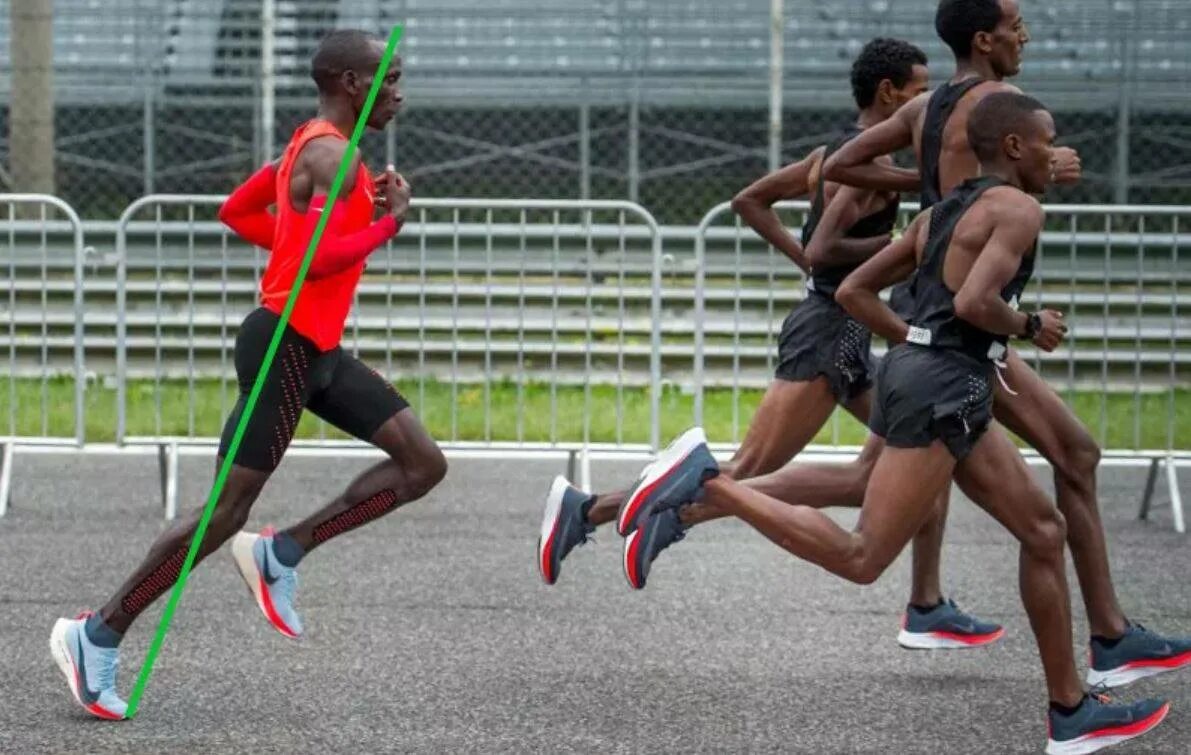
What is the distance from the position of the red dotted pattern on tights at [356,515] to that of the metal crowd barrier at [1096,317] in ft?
12.2

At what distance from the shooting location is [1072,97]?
16.3m

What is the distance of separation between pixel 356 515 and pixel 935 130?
197cm

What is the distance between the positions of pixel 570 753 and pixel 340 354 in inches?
56.8

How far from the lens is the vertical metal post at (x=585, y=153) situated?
1458 centimetres

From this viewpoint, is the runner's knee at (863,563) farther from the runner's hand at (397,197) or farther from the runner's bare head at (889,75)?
the runner's bare head at (889,75)

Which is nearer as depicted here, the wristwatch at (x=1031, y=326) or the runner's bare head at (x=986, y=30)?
the wristwatch at (x=1031, y=326)

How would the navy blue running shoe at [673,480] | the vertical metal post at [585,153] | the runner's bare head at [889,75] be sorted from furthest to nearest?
the vertical metal post at [585,153], the runner's bare head at [889,75], the navy blue running shoe at [673,480]

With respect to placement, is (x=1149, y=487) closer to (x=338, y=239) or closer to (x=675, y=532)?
(x=675, y=532)

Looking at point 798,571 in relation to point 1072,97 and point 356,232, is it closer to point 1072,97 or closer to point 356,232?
point 356,232

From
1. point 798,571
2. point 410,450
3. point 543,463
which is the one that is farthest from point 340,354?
point 543,463

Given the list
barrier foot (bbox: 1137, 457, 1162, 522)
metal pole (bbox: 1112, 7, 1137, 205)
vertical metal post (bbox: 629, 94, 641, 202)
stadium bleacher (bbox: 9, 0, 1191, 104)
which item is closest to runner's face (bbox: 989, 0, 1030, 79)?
barrier foot (bbox: 1137, 457, 1162, 522)

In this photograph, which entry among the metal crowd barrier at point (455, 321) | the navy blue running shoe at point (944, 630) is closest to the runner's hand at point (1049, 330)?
the navy blue running shoe at point (944, 630)

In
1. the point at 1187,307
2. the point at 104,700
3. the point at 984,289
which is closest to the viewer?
the point at 984,289

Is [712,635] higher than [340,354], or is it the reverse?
[340,354]
